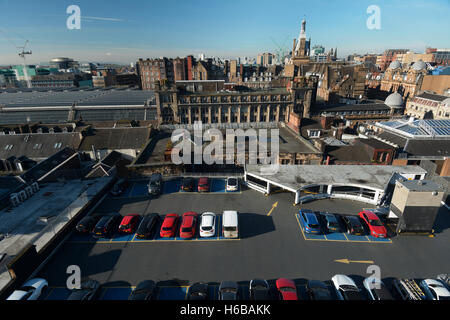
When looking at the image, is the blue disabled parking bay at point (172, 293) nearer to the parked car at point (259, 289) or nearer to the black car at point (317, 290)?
the parked car at point (259, 289)

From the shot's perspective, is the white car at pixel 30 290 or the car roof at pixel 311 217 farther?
the car roof at pixel 311 217

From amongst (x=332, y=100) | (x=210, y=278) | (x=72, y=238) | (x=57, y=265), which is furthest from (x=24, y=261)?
(x=332, y=100)

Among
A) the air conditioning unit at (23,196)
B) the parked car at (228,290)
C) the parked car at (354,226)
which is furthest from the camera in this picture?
the air conditioning unit at (23,196)

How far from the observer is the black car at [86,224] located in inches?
997

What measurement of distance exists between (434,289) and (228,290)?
15.6 metres

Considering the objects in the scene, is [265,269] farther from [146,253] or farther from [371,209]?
[371,209]

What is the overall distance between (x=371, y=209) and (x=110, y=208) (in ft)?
105

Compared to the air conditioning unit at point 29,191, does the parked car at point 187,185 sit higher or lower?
higher

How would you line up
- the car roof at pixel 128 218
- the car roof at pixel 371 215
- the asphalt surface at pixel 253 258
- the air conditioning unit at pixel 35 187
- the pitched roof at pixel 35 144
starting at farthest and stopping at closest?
the pitched roof at pixel 35 144, the air conditioning unit at pixel 35 187, the car roof at pixel 371 215, the car roof at pixel 128 218, the asphalt surface at pixel 253 258

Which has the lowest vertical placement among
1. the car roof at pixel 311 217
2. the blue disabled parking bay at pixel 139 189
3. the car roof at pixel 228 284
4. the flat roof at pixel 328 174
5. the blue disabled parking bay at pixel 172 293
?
the blue disabled parking bay at pixel 172 293

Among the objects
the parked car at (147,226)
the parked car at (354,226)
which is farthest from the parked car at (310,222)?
the parked car at (147,226)

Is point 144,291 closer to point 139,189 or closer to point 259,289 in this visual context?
point 259,289

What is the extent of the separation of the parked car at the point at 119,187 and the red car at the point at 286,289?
23782 millimetres

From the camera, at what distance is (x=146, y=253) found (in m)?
23.0
